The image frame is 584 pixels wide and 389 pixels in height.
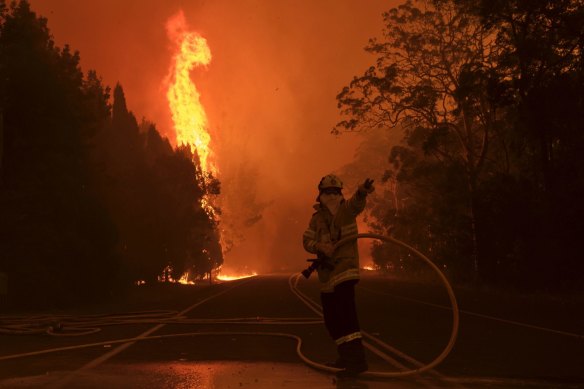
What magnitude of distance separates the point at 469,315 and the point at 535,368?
9767 mm

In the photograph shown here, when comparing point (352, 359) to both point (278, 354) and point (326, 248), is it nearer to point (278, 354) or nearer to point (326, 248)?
point (326, 248)

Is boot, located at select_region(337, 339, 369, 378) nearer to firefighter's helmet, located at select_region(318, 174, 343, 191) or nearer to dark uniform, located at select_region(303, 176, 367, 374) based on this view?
dark uniform, located at select_region(303, 176, 367, 374)

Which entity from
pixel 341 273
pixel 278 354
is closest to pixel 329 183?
pixel 341 273

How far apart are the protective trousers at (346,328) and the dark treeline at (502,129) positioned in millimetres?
22728

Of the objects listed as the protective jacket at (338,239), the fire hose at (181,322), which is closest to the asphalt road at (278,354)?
the fire hose at (181,322)

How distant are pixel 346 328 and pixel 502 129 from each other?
32.5m

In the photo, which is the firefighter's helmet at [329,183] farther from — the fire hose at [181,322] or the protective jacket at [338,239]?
the fire hose at [181,322]

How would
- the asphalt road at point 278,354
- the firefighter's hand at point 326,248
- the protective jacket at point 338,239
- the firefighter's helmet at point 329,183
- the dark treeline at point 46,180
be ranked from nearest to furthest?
the asphalt road at point 278,354 → the firefighter's hand at point 326,248 → the protective jacket at point 338,239 → the firefighter's helmet at point 329,183 → the dark treeline at point 46,180

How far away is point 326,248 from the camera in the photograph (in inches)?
311

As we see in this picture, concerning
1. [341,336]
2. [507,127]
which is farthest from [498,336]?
[507,127]

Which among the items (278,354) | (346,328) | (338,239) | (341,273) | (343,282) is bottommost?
(278,354)

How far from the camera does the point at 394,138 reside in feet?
265

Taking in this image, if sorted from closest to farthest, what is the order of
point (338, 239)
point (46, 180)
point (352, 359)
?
point (352, 359), point (338, 239), point (46, 180)

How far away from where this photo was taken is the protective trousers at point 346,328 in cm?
790
